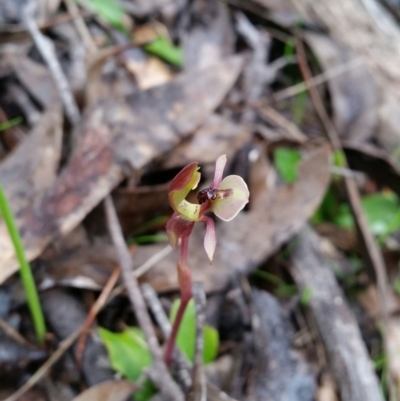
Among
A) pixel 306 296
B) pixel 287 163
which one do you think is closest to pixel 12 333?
pixel 306 296

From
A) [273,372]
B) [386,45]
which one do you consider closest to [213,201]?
[273,372]

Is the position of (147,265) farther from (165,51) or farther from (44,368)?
(165,51)

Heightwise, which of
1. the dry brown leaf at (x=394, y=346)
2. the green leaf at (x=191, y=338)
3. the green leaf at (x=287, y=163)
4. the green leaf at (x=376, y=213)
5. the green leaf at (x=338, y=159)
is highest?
the green leaf at (x=287, y=163)

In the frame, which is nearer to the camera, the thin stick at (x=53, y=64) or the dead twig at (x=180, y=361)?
the dead twig at (x=180, y=361)

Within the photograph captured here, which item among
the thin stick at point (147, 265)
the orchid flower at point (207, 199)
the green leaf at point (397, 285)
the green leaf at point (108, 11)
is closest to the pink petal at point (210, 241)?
the orchid flower at point (207, 199)

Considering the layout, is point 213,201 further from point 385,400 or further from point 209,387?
point 385,400

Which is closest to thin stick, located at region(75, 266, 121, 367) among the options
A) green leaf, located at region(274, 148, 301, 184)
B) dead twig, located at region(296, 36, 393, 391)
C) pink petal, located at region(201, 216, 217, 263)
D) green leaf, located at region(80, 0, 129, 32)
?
pink petal, located at region(201, 216, 217, 263)

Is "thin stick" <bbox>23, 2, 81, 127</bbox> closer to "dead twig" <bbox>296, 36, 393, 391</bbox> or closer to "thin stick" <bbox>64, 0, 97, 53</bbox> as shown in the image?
"thin stick" <bbox>64, 0, 97, 53</bbox>

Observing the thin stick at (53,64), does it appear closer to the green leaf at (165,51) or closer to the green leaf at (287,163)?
the green leaf at (165,51)
